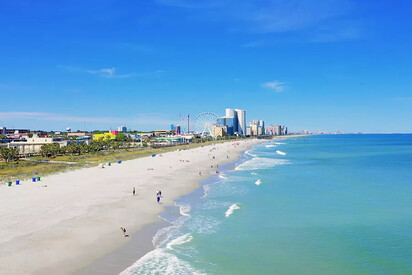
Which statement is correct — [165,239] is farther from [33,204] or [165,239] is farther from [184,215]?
[33,204]

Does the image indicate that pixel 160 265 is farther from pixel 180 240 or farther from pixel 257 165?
pixel 257 165

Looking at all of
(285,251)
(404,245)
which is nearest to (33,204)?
(285,251)

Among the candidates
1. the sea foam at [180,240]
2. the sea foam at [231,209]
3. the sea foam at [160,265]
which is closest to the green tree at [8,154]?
the sea foam at [231,209]

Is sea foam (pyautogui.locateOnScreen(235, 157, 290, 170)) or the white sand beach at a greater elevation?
the white sand beach

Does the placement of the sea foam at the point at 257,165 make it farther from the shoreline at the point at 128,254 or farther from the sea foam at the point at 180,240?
the sea foam at the point at 180,240

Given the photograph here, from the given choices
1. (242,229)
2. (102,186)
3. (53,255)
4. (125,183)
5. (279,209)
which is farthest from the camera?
(125,183)

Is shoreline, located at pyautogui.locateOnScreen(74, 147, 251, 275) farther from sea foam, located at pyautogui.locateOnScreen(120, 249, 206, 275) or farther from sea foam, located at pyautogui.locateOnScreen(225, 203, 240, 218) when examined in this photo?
sea foam, located at pyautogui.locateOnScreen(225, 203, 240, 218)

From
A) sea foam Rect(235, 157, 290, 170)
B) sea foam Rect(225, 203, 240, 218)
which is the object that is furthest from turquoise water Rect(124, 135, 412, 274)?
sea foam Rect(235, 157, 290, 170)

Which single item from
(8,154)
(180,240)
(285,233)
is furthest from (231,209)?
(8,154)
